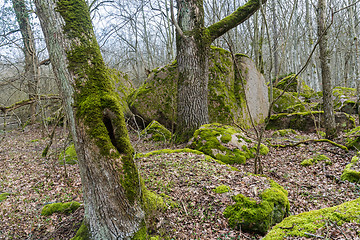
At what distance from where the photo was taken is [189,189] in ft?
11.8

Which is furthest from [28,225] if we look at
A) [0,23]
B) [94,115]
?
[0,23]

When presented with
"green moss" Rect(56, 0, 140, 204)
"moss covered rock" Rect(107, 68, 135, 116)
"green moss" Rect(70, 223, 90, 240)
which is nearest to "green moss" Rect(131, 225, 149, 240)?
"green moss" Rect(56, 0, 140, 204)

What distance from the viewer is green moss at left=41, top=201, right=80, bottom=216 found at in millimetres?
3613

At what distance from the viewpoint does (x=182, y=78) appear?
611 centimetres

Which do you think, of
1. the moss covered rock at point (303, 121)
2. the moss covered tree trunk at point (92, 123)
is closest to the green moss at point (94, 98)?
the moss covered tree trunk at point (92, 123)

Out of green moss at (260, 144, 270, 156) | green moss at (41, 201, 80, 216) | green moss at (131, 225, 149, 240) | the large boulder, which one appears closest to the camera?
green moss at (131, 225, 149, 240)

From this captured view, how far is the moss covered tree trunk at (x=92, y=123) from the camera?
93.7 inches

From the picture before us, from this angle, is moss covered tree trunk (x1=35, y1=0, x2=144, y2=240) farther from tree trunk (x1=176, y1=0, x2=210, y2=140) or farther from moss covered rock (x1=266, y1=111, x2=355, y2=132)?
moss covered rock (x1=266, y1=111, x2=355, y2=132)

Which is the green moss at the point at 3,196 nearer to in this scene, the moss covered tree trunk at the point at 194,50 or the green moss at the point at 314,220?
the moss covered tree trunk at the point at 194,50

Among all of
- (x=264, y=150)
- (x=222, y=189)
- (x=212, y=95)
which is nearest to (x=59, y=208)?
(x=222, y=189)

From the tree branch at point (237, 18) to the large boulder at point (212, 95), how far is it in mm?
2762

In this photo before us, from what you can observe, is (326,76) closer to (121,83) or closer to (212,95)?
(212,95)

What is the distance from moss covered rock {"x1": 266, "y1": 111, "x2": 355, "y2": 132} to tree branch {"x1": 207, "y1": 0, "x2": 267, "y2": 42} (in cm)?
422

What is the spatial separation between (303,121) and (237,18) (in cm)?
511
